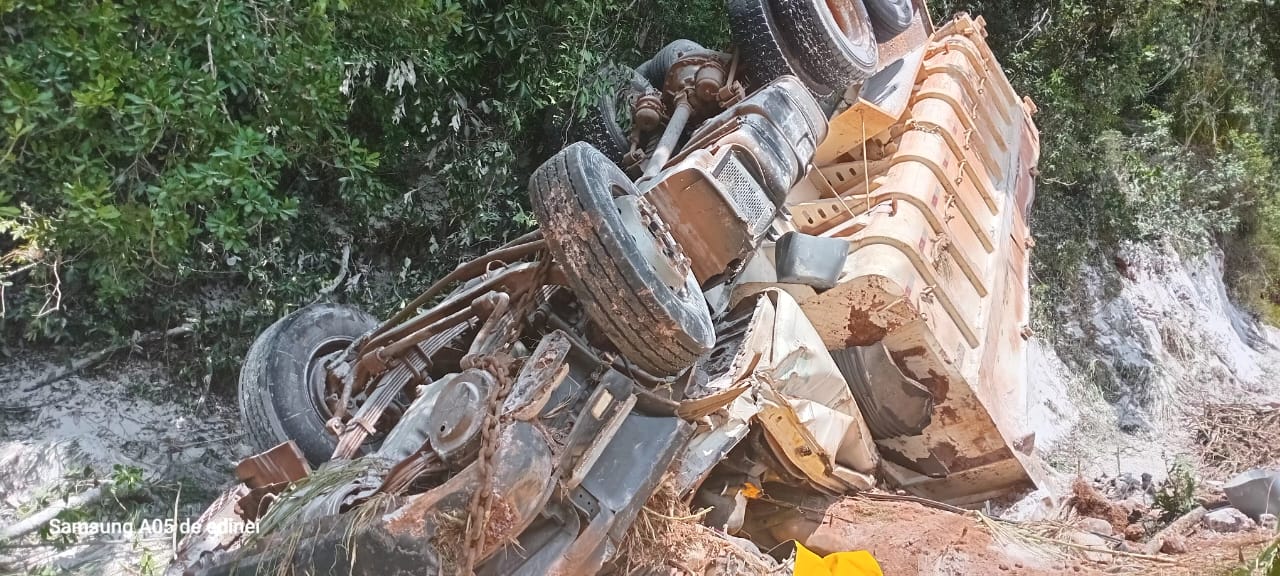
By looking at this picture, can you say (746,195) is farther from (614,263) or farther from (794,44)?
(794,44)

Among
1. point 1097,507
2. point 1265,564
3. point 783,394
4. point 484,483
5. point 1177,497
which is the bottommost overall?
point 1177,497

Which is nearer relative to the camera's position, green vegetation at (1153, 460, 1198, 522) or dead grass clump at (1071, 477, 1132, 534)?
dead grass clump at (1071, 477, 1132, 534)

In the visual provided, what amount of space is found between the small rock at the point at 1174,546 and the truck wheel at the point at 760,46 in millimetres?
3001

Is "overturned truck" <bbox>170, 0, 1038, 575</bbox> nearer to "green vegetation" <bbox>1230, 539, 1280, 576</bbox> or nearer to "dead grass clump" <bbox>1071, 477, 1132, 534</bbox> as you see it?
"dead grass clump" <bbox>1071, 477, 1132, 534</bbox>

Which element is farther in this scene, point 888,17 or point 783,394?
point 888,17

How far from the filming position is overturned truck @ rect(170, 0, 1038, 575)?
2699 mm

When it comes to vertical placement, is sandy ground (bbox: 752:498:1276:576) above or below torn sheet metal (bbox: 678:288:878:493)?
below

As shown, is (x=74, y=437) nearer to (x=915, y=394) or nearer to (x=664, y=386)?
(x=664, y=386)

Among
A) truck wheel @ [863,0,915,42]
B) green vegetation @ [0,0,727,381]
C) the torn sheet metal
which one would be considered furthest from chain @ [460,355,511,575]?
truck wheel @ [863,0,915,42]

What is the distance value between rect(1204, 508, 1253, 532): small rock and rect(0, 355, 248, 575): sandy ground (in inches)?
202

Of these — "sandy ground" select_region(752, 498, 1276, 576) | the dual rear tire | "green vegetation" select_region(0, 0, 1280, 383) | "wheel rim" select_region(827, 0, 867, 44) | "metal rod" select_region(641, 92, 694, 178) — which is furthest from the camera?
"wheel rim" select_region(827, 0, 867, 44)

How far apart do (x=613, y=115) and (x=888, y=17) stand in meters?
2.00

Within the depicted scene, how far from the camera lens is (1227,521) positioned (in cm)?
480

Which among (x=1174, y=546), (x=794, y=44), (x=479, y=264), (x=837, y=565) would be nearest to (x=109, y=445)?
(x=479, y=264)
